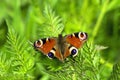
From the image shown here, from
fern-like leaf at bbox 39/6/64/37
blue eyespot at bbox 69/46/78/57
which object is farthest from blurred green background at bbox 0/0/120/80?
blue eyespot at bbox 69/46/78/57

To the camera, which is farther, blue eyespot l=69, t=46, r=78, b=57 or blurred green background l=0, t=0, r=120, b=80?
blurred green background l=0, t=0, r=120, b=80

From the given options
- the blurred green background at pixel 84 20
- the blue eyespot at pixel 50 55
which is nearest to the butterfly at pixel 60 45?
the blue eyespot at pixel 50 55

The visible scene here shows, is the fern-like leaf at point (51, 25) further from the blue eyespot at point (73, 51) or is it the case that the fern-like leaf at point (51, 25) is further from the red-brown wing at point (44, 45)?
the blue eyespot at point (73, 51)

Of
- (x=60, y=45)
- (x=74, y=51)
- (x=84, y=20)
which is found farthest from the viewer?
(x=84, y=20)

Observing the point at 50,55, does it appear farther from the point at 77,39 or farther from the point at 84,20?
the point at 84,20

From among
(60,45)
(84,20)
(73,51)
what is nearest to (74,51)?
(73,51)

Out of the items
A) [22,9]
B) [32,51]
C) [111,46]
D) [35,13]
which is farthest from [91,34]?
[32,51]

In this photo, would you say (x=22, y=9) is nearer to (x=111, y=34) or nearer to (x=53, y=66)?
(x=111, y=34)

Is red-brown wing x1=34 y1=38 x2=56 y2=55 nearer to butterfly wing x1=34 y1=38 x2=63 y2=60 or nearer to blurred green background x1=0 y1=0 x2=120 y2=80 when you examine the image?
butterfly wing x1=34 y1=38 x2=63 y2=60
